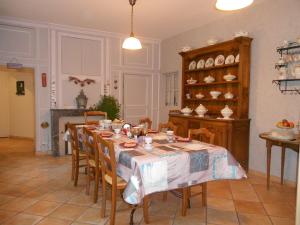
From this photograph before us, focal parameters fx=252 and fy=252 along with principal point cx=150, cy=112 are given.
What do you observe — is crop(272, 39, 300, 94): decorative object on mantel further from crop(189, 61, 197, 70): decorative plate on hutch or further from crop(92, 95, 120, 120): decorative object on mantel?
crop(92, 95, 120, 120): decorative object on mantel

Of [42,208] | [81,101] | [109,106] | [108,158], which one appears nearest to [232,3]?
[108,158]

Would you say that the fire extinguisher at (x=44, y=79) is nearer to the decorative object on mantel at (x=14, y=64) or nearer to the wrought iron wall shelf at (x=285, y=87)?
the decorative object on mantel at (x=14, y=64)

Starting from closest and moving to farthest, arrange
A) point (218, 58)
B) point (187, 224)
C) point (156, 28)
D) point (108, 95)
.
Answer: point (187, 224)
point (218, 58)
point (156, 28)
point (108, 95)

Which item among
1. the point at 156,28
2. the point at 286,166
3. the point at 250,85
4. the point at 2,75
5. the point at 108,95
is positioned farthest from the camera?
the point at 2,75

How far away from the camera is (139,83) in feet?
21.6

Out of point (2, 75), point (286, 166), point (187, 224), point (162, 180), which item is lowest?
point (187, 224)

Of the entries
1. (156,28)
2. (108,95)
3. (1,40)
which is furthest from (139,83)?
(1,40)

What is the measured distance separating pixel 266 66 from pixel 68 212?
3.56m

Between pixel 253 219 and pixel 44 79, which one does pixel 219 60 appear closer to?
pixel 253 219

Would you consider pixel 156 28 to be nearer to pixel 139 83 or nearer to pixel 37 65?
pixel 139 83

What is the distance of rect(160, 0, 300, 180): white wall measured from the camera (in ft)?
12.1

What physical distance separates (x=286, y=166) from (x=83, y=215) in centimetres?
298

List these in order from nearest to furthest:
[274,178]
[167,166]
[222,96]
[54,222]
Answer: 1. [167,166]
2. [54,222]
3. [274,178]
4. [222,96]

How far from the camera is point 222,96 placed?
4816 millimetres
